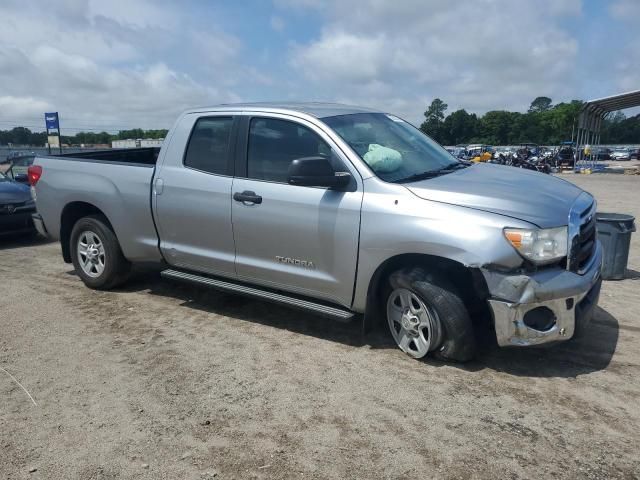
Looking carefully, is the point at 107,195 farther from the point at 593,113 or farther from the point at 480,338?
the point at 593,113

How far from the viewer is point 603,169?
110 ft

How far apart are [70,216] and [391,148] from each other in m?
3.78

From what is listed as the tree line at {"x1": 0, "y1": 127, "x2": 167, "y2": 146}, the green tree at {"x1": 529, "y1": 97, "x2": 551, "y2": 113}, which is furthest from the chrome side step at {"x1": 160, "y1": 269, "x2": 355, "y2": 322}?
the green tree at {"x1": 529, "y1": 97, "x2": 551, "y2": 113}

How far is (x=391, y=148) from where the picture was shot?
14.8 ft

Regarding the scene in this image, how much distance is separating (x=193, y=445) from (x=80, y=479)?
1.93 ft

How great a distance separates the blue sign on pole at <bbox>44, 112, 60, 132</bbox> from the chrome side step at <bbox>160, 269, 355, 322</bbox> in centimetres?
1624

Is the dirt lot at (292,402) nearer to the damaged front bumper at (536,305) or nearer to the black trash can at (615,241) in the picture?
the damaged front bumper at (536,305)

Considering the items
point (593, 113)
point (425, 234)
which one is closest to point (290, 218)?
point (425, 234)

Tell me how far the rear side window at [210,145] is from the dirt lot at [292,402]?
55.7 inches

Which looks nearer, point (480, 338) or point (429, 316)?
point (429, 316)

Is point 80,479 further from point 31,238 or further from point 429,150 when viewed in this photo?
point 31,238

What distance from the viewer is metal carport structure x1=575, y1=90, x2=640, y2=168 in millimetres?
29030

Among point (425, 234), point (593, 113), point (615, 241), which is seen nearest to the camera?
point (425, 234)

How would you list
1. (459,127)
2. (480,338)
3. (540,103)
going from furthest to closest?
(540,103), (459,127), (480,338)
